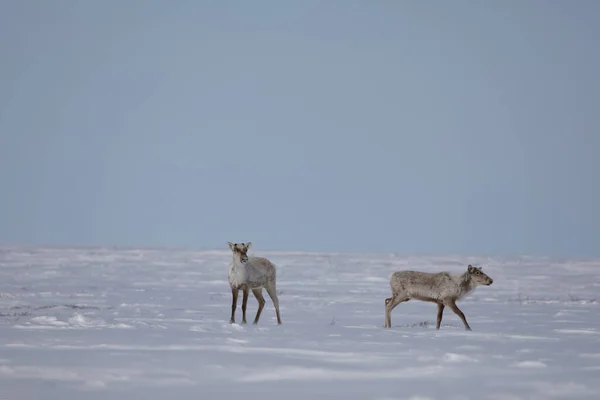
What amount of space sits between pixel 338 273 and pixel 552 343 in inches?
1180

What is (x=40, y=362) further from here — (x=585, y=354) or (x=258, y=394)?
(x=585, y=354)

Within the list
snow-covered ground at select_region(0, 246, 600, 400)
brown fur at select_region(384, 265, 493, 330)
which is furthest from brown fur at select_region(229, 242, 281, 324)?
brown fur at select_region(384, 265, 493, 330)

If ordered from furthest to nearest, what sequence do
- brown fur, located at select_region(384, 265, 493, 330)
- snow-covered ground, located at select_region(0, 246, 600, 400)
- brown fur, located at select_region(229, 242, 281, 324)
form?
1. brown fur, located at select_region(384, 265, 493, 330)
2. brown fur, located at select_region(229, 242, 281, 324)
3. snow-covered ground, located at select_region(0, 246, 600, 400)

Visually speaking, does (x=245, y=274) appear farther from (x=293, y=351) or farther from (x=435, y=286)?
(x=293, y=351)

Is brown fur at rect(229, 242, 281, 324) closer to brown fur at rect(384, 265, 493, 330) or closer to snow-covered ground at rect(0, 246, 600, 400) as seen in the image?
snow-covered ground at rect(0, 246, 600, 400)

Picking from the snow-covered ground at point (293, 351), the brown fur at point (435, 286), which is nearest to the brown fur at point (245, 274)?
the snow-covered ground at point (293, 351)

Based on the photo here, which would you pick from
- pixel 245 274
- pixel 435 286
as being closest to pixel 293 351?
pixel 245 274

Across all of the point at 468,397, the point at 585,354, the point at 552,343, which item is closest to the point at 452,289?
the point at 552,343

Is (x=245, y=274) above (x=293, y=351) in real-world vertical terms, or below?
above

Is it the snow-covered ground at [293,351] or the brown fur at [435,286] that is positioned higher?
the brown fur at [435,286]

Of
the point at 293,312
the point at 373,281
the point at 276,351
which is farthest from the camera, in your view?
the point at 373,281

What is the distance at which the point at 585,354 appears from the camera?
44.3ft

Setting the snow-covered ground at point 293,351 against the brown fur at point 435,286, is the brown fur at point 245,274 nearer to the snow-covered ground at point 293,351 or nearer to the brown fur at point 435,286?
the snow-covered ground at point 293,351

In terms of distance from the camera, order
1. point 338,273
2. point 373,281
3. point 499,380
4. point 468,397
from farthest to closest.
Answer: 1. point 338,273
2. point 373,281
3. point 499,380
4. point 468,397
